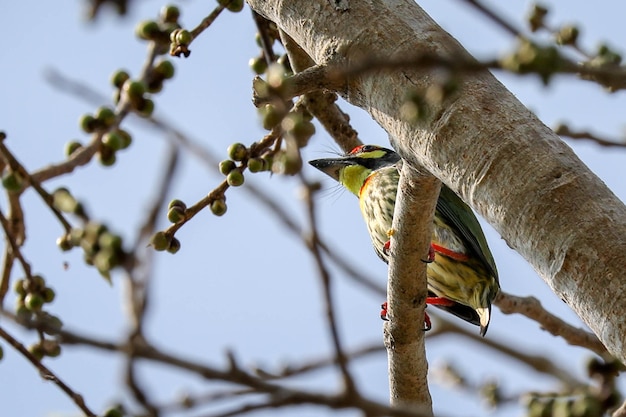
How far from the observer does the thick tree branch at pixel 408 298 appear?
279 centimetres

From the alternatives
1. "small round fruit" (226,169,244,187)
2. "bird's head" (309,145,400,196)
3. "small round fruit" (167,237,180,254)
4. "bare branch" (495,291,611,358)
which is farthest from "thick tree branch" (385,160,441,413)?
"bird's head" (309,145,400,196)

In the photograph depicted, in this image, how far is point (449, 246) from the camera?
5.04m

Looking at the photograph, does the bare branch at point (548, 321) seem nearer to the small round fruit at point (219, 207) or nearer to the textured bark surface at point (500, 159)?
the small round fruit at point (219, 207)

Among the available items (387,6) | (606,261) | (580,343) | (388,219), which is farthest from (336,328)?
(388,219)

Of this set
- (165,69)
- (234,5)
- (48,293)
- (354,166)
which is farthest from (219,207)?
(354,166)

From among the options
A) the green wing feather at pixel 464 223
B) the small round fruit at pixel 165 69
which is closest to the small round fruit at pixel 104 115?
the small round fruit at pixel 165 69

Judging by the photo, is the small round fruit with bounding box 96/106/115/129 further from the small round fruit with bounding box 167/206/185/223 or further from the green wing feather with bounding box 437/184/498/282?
the green wing feather with bounding box 437/184/498/282

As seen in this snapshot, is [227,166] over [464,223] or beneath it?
beneath

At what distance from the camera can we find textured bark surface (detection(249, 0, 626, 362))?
6.54 feet

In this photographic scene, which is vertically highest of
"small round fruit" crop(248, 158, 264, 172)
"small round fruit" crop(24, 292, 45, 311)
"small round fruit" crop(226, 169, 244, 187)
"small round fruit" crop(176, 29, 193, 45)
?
"small round fruit" crop(176, 29, 193, 45)

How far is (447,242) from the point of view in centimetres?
505

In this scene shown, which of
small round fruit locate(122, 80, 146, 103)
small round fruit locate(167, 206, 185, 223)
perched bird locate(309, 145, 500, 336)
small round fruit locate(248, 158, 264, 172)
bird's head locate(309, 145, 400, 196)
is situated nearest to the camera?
small round fruit locate(122, 80, 146, 103)

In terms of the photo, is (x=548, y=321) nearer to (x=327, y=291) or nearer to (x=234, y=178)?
(x=234, y=178)

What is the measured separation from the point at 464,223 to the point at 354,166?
866 millimetres
